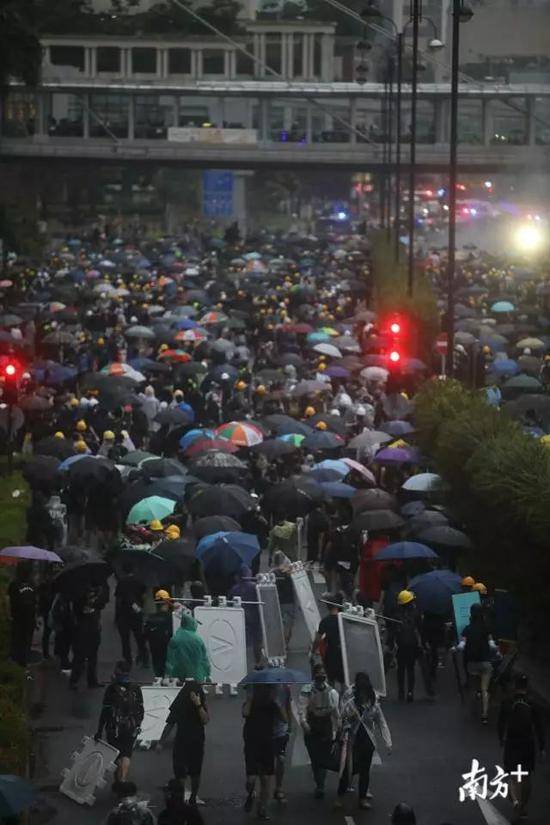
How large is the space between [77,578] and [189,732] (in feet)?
15.4

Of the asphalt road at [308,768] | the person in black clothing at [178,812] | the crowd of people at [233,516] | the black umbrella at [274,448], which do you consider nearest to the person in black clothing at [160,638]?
the crowd of people at [233,516]

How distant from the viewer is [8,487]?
26453mm

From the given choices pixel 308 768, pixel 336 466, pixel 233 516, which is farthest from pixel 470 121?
pixel 308 768

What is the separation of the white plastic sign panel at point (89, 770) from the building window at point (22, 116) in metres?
99.6

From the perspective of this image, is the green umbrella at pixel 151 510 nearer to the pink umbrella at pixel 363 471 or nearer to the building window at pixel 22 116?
the pink umbrella at pixel 363 471

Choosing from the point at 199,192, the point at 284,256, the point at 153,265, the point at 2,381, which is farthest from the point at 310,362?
the point at 199,192

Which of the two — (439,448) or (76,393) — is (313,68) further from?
(439,448)

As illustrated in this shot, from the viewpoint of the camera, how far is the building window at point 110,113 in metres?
120

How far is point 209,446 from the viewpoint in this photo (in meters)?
27.0

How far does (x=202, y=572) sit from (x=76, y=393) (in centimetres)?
1784

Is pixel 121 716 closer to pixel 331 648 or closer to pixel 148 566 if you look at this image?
pixel 331 648

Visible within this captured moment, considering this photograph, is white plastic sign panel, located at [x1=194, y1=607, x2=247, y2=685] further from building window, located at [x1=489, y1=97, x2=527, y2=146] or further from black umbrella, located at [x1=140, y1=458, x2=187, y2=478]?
building window, located at [x1=489, y1=97, x2=527, y2=146]

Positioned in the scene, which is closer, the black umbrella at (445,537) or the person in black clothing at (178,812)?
the person in black clothing at (178,812)

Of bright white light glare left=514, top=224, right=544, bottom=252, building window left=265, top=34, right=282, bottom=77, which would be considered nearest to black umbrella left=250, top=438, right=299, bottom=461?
bright white light glare left=514, top=224, right=544, bottom=252
